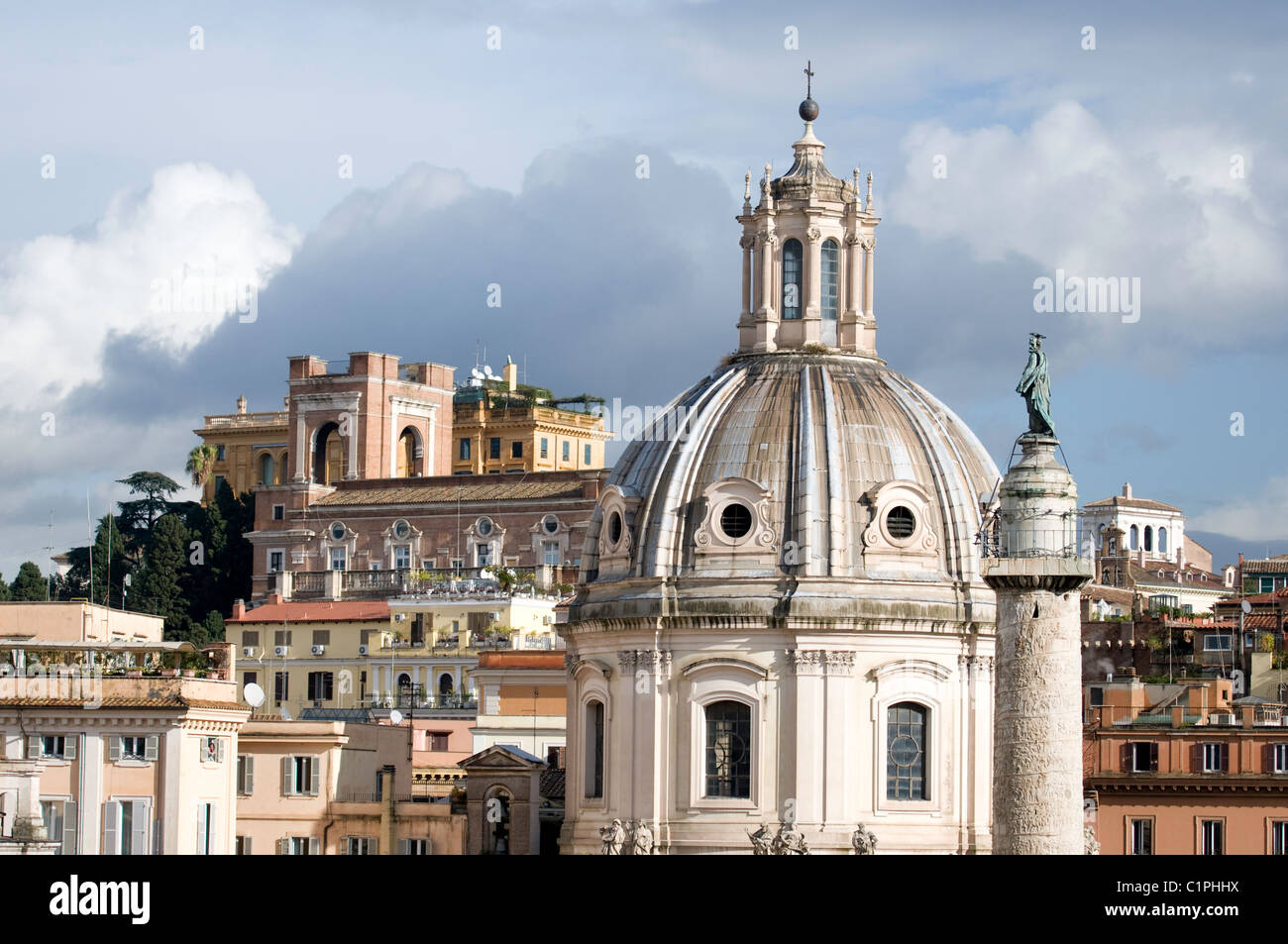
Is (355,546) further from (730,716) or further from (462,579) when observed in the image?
(730,716)

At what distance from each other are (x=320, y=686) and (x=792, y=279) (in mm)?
33312

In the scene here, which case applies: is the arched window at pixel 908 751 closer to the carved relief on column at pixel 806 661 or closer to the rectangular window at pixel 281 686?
the carved relief on column at pixel 806 661

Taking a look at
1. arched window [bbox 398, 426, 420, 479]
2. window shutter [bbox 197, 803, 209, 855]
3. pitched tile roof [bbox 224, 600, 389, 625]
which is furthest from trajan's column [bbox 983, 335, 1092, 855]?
arched window [bbox 398, 426, 420, 479]

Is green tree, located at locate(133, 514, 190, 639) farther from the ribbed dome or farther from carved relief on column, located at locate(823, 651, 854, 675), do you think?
carved relief on column, located at locate(823, 651, 854, 675)

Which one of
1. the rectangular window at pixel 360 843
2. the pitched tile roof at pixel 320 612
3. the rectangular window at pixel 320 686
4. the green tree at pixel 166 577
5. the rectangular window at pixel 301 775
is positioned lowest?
the rectangular window at pixel 360 843

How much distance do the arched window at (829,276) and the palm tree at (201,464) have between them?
A: 239 ft

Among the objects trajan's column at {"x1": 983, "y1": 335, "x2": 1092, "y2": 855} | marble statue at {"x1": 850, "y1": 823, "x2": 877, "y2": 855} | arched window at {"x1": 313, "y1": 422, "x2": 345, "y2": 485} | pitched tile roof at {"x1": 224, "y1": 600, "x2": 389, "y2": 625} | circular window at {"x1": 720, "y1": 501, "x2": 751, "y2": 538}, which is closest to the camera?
trajan's column at {"x1": 983, "y1": 335, "x2": 1092, "y2": 855}

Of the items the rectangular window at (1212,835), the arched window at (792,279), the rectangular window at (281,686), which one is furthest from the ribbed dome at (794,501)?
the rectangular window at (281,686)

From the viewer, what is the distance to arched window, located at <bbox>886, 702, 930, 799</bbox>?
7994 cm

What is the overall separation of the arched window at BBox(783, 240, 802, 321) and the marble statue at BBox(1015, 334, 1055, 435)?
1767cm

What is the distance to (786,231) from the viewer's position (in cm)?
8562

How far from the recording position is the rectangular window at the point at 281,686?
114625 mm
